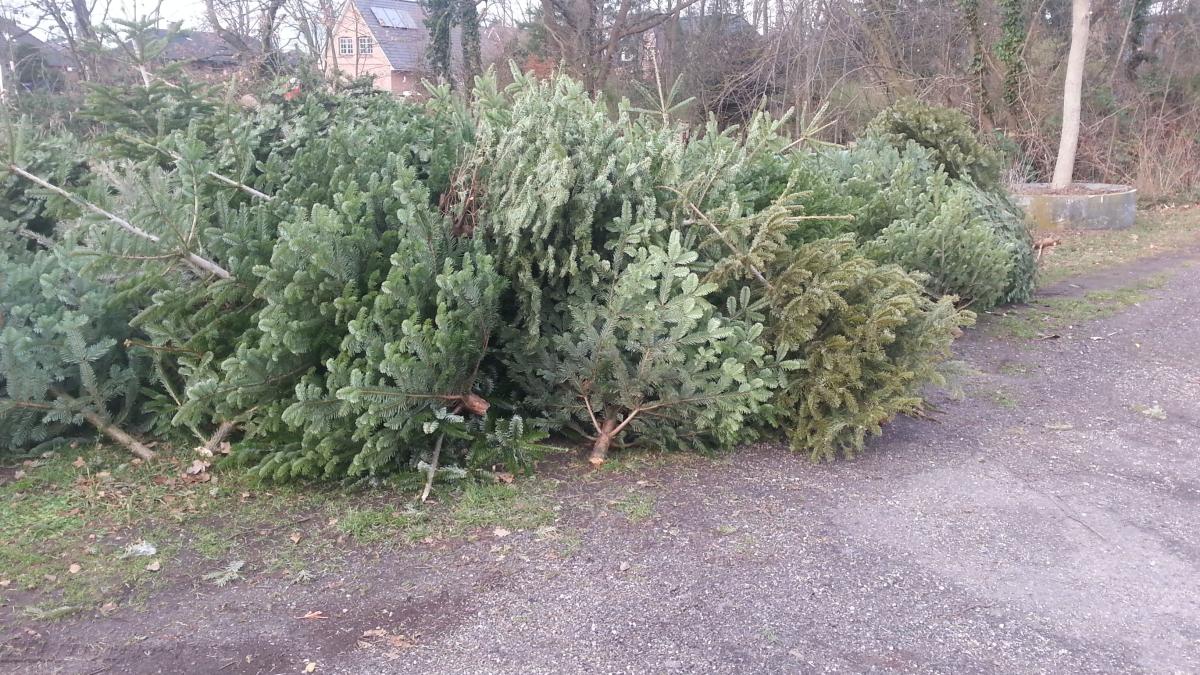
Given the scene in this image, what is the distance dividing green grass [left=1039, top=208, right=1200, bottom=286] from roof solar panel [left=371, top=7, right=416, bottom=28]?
15306 millimetres

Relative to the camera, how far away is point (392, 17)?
2255 cm

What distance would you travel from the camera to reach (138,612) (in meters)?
3.25

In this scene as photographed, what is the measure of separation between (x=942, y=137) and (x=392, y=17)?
56.3 feet

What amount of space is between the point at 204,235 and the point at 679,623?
2.79 meters

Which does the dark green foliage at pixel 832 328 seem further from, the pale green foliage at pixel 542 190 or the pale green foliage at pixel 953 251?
the pale green foliage at pixel 953 251

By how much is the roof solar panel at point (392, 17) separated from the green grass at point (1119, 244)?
15.3 metres

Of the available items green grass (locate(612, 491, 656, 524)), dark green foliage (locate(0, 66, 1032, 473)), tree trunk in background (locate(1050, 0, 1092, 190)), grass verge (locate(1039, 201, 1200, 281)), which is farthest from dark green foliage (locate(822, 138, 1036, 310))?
tree trunk in background (locate(1050, 0, 1092, 190))

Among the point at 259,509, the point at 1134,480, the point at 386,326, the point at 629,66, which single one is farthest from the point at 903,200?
the point at 629,66

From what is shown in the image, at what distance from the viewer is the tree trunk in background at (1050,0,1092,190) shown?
14438 millimetres

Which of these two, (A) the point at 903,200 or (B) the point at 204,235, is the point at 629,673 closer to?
(B) the point at 204,235

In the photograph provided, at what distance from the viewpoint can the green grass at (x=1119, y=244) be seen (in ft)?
35.2

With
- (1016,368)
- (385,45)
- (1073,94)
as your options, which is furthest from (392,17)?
(1016,368)

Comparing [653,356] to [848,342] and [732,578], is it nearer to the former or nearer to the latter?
[848,342]

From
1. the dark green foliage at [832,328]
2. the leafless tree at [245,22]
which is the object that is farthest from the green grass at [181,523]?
the leafless tree at [245,22]
